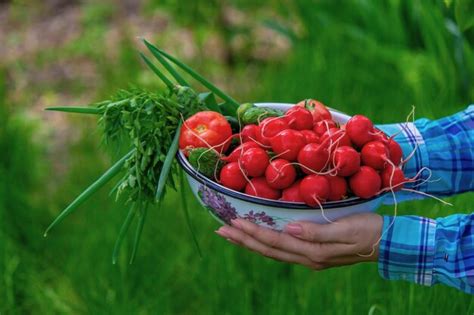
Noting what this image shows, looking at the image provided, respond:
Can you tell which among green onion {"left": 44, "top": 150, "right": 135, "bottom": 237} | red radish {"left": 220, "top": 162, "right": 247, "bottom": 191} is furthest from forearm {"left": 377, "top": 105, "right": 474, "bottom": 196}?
green onion {"left": 44, "top": 150, "right": 135, "bottom": 237}

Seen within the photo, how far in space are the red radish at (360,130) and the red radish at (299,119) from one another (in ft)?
0.23

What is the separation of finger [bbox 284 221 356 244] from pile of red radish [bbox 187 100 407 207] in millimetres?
46

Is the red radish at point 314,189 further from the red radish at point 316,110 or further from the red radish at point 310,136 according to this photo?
the red radish at point 316,110

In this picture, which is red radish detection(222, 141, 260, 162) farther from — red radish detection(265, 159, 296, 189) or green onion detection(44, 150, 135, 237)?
green onion detection(44, 150, 135, 237)

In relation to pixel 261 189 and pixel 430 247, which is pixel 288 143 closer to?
pixel 261 189

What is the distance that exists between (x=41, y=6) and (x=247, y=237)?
296cm

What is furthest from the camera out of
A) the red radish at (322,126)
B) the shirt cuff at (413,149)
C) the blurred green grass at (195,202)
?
the blurred green grass at (195,202)

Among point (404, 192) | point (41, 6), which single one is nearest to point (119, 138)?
point (404, 192)

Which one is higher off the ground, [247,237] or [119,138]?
[119,138]

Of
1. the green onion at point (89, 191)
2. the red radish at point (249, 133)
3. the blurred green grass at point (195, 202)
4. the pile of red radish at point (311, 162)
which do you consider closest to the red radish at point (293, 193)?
the pile of red radish at point (311, 162)

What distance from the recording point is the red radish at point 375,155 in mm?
1193

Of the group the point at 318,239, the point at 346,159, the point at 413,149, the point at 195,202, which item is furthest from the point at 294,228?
the point at 195,202

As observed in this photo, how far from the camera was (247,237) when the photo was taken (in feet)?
4.28

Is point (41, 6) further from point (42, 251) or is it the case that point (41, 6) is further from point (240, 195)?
point (240, 195)
